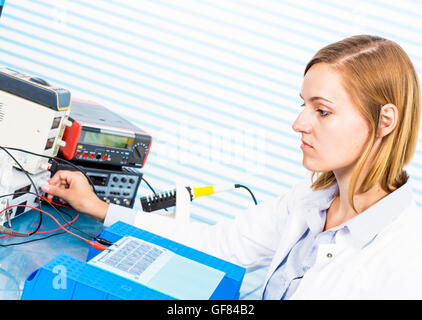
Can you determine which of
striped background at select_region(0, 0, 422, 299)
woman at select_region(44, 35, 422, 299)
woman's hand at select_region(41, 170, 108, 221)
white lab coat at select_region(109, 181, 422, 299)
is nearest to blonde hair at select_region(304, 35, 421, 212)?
woman at select_region(44, 35, 422, 299)

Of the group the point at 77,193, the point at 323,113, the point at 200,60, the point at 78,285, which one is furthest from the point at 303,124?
the point at 200,60

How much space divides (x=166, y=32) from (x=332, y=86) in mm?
1680

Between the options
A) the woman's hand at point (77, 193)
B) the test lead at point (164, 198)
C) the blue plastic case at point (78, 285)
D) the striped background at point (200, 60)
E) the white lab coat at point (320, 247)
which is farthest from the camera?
the striped background at point (200, 60)

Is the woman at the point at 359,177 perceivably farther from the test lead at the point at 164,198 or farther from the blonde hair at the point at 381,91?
the test lead at the point at 164,198

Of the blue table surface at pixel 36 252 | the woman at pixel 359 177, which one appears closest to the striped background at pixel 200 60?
the blue table surface at pixel 36 252

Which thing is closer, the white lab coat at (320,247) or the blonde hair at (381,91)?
the white lab coat at (320,247)

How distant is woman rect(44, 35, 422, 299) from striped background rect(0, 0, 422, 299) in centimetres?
135

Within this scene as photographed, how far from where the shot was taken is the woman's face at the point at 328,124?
46.3 inches

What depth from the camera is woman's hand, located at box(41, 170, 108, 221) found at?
161cm

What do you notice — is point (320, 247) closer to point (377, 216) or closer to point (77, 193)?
point (377, 216)

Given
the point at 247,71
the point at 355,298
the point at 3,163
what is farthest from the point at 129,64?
the point at 355,298

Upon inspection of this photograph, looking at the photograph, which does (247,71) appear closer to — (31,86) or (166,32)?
(166,32)

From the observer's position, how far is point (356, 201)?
134cm

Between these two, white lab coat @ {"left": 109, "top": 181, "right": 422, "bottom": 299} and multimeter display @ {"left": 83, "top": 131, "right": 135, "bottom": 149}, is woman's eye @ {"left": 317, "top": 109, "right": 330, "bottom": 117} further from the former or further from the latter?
multimeter display @ {"left": 83, "top": 131, "right": 135, "bottom": 149}
